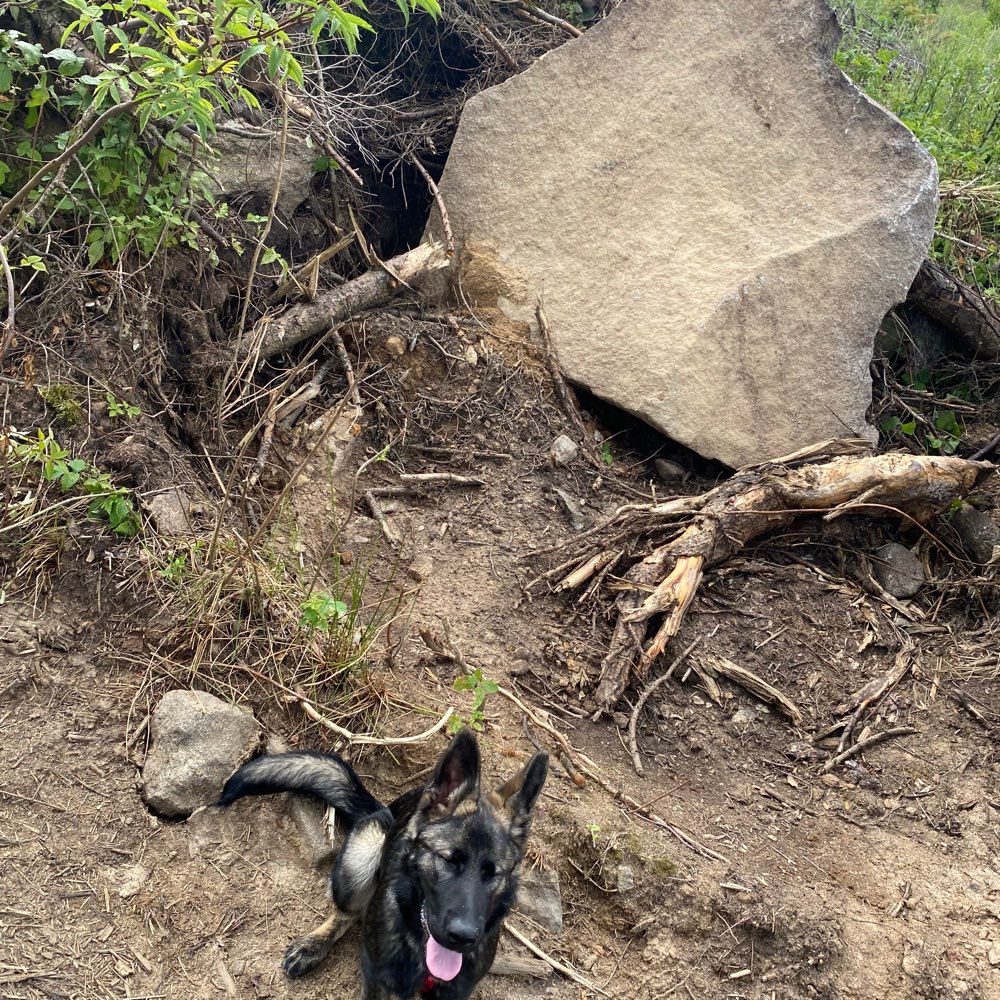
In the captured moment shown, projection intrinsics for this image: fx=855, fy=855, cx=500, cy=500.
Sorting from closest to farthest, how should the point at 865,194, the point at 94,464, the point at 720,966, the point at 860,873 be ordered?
the point at 720,966 < the point at 860,873 < the point at 94,464 < the point at 865,194

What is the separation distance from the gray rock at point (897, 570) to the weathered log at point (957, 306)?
68.4 inches

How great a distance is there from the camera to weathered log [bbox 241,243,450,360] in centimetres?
434

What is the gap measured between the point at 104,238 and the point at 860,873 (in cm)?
409

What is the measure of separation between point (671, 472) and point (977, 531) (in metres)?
1.65

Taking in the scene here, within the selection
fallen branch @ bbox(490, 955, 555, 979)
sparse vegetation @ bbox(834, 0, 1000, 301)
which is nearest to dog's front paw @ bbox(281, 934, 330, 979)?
fallen branch @ bbox(490, 955, 555, 979)

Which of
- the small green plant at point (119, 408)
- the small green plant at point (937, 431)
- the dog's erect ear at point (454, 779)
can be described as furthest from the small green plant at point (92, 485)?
the small green plant at point (937, 431)

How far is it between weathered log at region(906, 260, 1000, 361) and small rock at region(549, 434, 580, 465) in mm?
2430

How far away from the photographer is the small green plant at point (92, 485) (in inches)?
126

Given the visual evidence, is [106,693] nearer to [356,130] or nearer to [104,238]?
[104,238]

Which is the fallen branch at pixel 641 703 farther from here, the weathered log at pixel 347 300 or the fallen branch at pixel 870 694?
the weathered log at pixel 347 300

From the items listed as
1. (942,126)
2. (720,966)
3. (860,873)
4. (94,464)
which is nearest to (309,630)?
(94,464)

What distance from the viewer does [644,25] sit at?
5176 mm

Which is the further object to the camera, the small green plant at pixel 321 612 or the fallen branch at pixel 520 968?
the small green plant at pixel 321 612

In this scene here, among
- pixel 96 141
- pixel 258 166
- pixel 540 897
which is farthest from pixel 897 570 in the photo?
pixel 96 141
